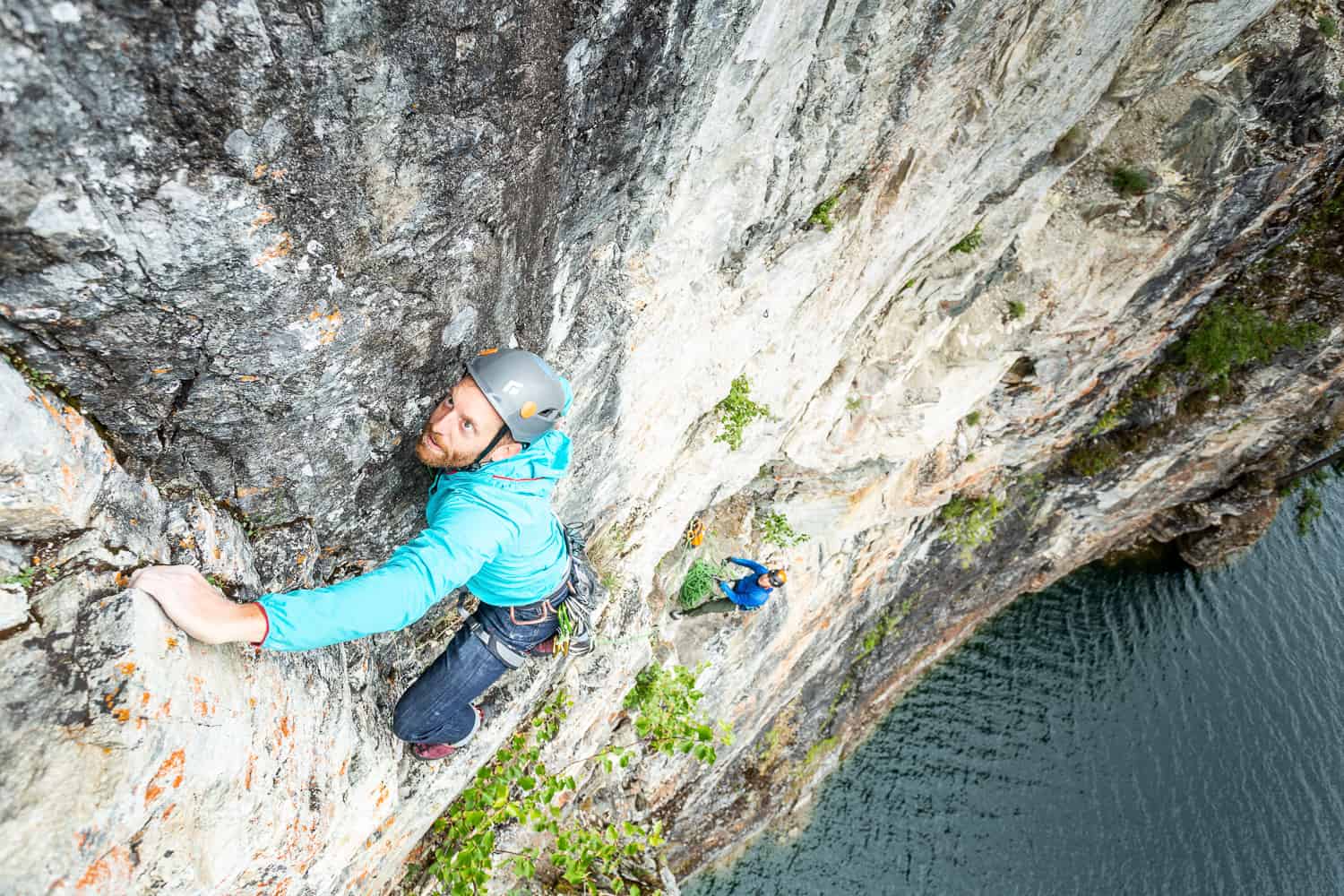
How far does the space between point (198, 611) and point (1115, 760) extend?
64.7 ft

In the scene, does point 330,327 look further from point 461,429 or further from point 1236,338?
point 1236,338

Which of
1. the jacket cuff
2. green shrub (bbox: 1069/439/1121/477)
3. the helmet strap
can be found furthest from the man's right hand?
green shrub (bbox: 1069/439/1121/477)

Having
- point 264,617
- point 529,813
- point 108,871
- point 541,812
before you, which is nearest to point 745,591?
point 541,812

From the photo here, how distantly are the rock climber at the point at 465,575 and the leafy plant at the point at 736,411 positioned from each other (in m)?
2.98

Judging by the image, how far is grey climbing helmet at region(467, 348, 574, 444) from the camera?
3383 millimetres

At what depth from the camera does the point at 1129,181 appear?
385 inches

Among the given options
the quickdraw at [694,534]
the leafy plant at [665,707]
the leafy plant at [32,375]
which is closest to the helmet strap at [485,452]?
the leafy plant at [32,375]

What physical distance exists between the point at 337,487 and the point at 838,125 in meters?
4.30

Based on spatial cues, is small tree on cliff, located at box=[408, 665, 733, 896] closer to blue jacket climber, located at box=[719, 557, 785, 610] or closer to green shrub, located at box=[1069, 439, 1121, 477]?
blue jacket climber, located at box=[719, 557, 785, 610]

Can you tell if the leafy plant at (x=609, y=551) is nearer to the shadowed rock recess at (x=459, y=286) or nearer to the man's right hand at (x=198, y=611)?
the shadowed rock recess at (x=459, y=286)

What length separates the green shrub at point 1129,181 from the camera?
976 centimetres

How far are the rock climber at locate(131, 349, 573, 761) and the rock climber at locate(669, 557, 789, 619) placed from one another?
5.05 m

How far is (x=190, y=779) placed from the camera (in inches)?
106

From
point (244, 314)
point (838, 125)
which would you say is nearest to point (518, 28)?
point (244, 314)
